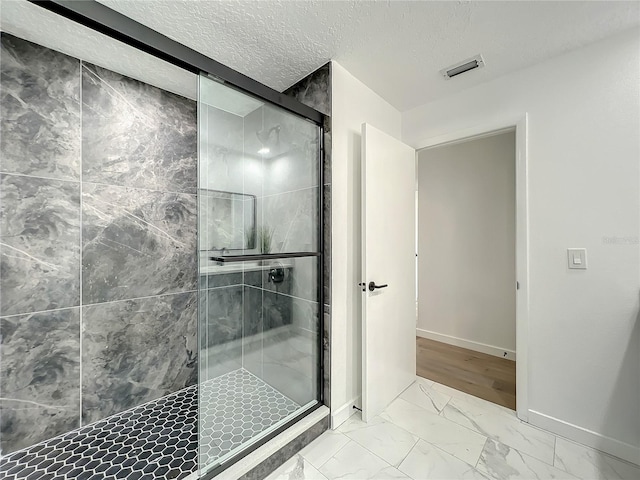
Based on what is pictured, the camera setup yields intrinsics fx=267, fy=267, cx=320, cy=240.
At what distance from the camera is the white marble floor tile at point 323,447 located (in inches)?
61.1

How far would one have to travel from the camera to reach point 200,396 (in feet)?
4.47

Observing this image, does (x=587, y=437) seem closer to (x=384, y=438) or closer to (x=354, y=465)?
(x=384, y=438)

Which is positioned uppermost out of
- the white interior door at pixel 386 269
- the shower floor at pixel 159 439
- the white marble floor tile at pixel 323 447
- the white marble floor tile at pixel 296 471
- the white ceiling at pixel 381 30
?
the white ceiling at pixel 381 30

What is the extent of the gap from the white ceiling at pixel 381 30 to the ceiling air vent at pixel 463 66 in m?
0.05

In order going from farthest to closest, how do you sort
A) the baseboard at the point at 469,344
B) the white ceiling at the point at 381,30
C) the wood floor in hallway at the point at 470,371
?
the baseboard at the point at 469,344
the wood floor in hallway at the point at 470,371
the white ceiling at the point at 381,30

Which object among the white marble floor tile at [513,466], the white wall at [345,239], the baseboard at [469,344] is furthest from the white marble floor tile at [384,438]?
the baseboard at [469,344]

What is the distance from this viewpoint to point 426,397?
218cm

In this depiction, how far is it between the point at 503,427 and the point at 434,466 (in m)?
0.68

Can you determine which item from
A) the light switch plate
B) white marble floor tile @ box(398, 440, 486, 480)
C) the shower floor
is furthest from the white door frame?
the shower floor

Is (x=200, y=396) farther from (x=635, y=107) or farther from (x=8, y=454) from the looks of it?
(x=635, y=107)

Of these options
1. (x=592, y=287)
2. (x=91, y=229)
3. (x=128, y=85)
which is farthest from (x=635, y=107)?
(x=91, y=229)

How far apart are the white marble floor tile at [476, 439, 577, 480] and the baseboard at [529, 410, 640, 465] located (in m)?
0.35

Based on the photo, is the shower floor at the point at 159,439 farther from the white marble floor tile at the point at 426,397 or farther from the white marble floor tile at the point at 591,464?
the white marble floor tile at the point at 591,464

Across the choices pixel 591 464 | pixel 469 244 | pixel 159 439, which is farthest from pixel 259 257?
pixel 469 244
